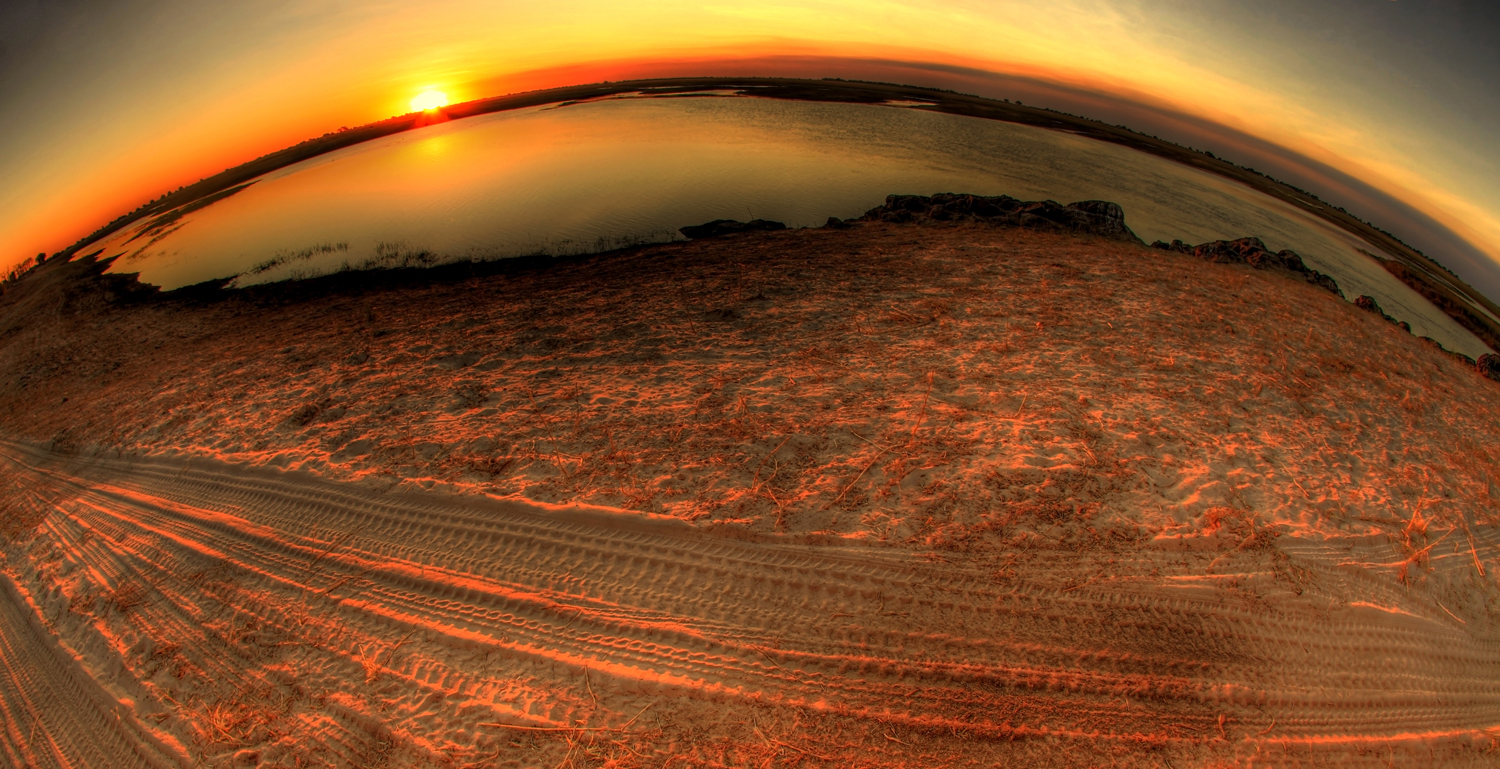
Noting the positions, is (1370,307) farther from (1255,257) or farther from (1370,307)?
(1255,257)

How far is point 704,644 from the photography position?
3.26 m

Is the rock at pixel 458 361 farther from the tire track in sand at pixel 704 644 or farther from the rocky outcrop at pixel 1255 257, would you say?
the rocky outcrop at pixel 1255 257

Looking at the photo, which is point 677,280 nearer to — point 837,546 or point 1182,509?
point 837,546

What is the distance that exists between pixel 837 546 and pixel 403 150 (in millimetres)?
42585

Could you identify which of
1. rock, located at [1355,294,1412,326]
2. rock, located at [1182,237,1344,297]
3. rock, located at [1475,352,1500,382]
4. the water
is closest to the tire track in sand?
rock, located at [1475,352,1500,382]

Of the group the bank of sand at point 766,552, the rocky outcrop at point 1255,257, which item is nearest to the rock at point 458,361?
the bank of sand at point 766,552

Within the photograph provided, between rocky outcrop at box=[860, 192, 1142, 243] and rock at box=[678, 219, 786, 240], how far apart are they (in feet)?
9.60

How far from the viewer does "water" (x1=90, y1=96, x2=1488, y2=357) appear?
14.3 metres

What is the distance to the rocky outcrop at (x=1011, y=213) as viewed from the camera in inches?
529

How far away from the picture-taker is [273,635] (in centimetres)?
360

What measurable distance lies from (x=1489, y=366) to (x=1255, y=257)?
4.57 metres

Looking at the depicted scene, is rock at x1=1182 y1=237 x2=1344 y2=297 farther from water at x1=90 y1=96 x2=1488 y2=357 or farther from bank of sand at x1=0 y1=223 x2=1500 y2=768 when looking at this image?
bank of sand at x1=0 y1=223 x2=1500 y2=768

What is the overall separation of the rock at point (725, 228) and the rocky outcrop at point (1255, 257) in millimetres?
10395

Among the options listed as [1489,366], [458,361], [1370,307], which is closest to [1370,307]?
[1370,307]
